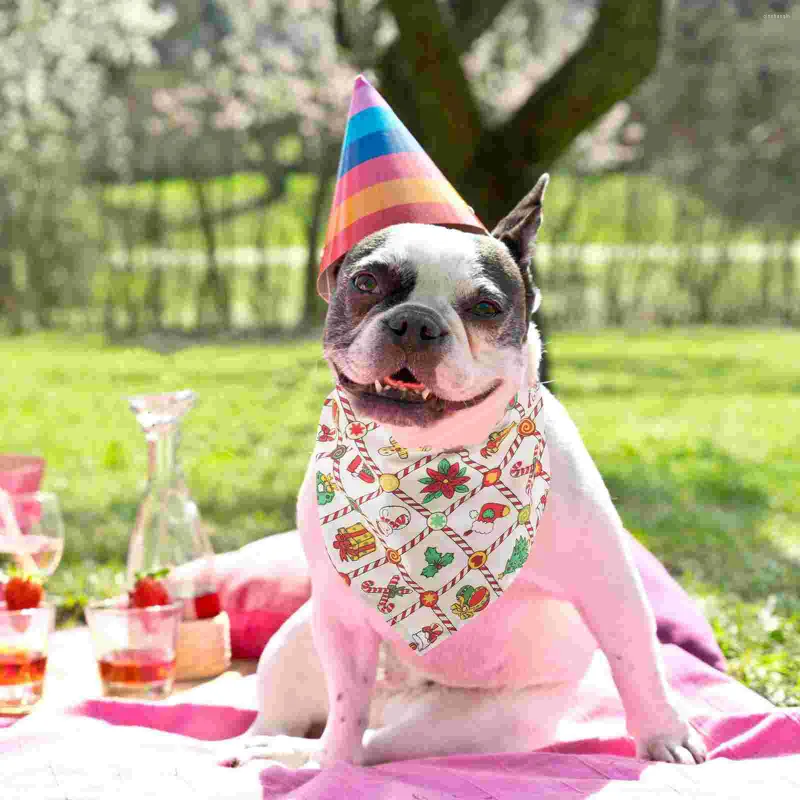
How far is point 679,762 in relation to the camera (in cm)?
262

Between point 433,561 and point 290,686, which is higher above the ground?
point 433,561

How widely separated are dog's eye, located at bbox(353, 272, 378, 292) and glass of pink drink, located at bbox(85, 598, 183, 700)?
3.73ft

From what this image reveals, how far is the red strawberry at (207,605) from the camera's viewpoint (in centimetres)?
356

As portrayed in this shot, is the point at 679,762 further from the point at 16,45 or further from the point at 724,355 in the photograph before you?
the point at 16,45

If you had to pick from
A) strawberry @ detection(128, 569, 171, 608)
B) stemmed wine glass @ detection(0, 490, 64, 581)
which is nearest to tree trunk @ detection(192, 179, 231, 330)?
stemmed wine glass @ detection(0, 490, 64, 581)

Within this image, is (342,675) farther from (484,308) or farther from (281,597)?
(281,597)

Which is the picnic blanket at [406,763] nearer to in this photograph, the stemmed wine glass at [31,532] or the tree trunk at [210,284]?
Result: the stemmed wine glass at [31,532]

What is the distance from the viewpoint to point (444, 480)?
2613 millimetres

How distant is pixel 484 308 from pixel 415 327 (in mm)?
187

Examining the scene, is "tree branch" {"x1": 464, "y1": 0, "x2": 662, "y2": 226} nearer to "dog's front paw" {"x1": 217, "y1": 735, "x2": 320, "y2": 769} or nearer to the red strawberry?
the red strawberry

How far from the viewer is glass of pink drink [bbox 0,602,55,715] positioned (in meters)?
3.11

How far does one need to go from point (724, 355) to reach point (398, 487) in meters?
11.1

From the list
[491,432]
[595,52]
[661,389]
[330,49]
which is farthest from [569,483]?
[330,49]

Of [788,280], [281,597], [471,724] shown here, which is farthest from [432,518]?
[788,280]
